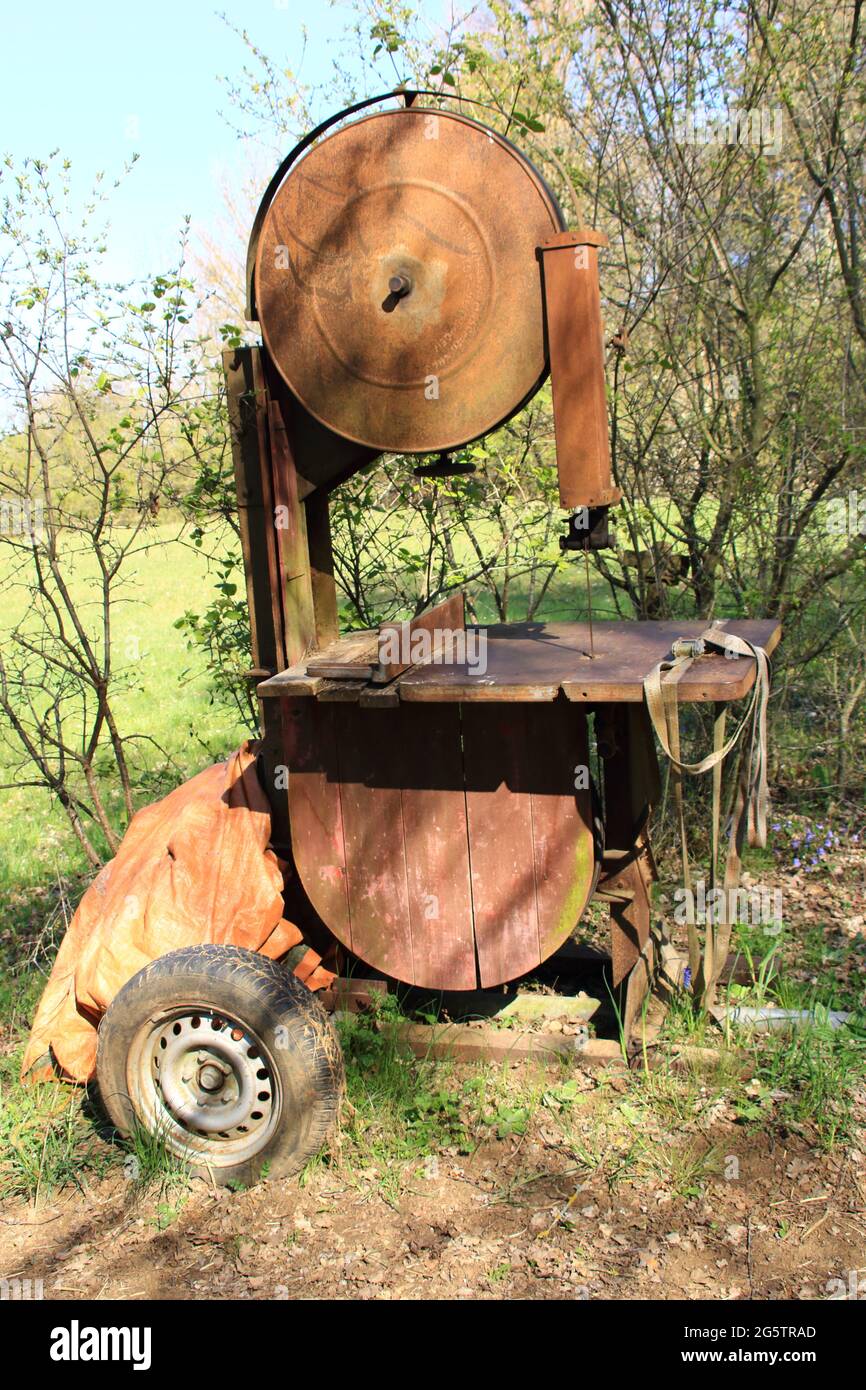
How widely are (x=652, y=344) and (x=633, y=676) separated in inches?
126

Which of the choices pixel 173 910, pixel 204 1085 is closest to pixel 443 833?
pixel 173 910

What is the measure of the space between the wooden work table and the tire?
90cm

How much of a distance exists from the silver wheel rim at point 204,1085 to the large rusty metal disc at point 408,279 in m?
1.91

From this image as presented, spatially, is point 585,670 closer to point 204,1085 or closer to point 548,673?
→ point 548,673

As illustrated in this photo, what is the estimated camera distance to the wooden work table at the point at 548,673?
3.12 m

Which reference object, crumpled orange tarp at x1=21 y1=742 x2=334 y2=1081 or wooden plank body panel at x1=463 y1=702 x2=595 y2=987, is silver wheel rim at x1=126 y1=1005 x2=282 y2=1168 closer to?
crumpled orange tarp at x1=21 y1=742 x2=334 y2=1081

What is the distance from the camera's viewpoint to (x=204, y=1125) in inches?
134

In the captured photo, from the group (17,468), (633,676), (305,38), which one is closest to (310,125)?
(305,38)

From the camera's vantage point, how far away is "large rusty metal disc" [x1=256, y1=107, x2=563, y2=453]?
327cm

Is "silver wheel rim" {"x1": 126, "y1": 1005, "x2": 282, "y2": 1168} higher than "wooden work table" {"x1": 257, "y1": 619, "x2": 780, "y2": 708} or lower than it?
lower

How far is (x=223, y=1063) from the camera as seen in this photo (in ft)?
11.1

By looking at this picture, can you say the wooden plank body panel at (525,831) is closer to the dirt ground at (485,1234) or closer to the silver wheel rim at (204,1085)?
the dirt ground at (485,1234)

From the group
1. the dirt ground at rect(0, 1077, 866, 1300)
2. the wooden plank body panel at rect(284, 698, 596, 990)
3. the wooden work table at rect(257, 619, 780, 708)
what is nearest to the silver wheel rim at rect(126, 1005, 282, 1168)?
the dirt ground at rect(0, 1077, 866, 1300)

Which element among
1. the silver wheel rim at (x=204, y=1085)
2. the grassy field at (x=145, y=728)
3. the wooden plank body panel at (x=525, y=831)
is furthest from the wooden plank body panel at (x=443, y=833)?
the grassy field at (x=145, y=728)
